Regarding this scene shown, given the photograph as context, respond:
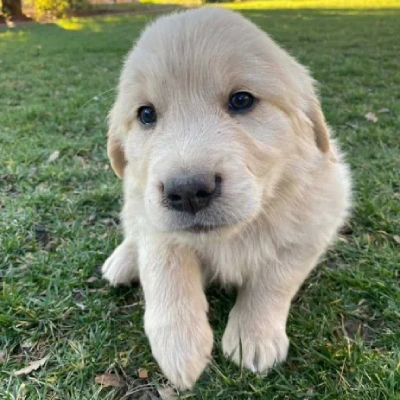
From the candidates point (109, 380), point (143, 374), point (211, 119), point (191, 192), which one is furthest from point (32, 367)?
point (211, 119)

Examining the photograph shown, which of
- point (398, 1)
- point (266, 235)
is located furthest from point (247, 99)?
point (398, 1)

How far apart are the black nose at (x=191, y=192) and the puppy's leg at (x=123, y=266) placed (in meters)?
0.89

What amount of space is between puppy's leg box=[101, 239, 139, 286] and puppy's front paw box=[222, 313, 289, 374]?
2.15ft

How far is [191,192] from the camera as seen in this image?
168 cm

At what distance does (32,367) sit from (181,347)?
66 cm

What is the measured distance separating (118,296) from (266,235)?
86 centimetres

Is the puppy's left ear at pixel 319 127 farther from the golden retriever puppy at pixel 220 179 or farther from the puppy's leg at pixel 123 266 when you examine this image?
the puppy's leg at pixel 123 266

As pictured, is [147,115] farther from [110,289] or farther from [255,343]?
[255,343]

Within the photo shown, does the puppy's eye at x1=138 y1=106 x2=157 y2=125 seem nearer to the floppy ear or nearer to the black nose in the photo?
the floppy ear

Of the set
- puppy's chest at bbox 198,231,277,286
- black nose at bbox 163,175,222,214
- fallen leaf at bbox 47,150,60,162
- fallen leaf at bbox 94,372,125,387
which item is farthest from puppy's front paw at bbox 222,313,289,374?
fallen leaf at bbox 47,150,60,162

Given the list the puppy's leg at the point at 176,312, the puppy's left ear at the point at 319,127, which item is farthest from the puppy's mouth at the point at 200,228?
the puppy's left ear at the point at 319,127

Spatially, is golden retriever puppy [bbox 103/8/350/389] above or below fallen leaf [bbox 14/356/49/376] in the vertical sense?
above

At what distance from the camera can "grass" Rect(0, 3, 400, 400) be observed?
1951mm

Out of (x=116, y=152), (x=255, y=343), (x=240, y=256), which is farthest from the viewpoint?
(x=116, y=152)
